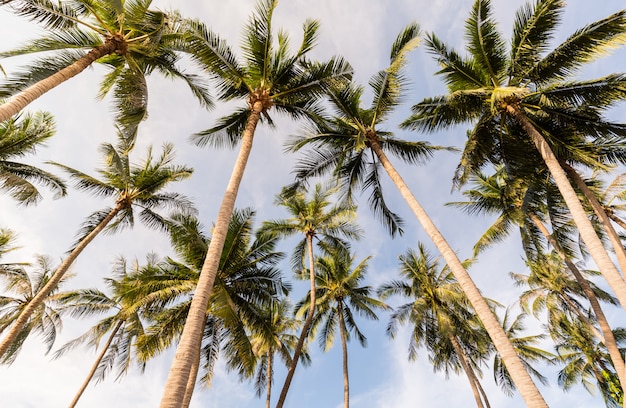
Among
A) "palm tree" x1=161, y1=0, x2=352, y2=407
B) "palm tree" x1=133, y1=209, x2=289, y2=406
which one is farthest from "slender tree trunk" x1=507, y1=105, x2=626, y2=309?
"palm tree" x1=133, y1=209, x2=289, y2=406

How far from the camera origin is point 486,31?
10.1 metres

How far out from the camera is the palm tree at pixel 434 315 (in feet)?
64.4

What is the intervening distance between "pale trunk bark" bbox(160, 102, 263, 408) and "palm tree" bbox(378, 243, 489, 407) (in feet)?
49.4

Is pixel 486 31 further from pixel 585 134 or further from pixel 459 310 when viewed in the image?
pixel 459 310

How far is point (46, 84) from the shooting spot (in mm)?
6785

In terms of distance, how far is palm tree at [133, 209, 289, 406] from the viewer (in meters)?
12.8

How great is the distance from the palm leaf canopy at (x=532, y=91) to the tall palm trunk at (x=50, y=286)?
1322 centimetres

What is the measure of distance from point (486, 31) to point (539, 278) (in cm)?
1644

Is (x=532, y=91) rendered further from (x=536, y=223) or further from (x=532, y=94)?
(x=536, y=223)

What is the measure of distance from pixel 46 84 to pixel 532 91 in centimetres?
1284

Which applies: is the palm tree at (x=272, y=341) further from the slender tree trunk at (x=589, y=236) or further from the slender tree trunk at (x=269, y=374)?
the slender tree trunk at (x=589, y=236)

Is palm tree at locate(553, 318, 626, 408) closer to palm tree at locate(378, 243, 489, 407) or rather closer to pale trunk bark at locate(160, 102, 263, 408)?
palm tree at locate(378, 243, 489, 407)

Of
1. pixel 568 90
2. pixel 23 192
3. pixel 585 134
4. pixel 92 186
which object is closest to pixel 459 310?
pixel 585 134

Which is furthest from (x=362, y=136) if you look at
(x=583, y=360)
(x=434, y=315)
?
(x=583, y=360)
